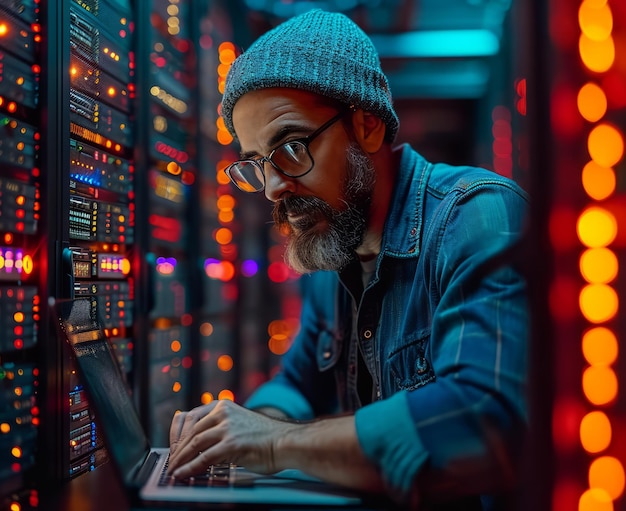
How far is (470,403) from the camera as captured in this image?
94cm

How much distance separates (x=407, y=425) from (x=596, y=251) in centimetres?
36

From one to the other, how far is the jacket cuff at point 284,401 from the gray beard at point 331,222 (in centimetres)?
35

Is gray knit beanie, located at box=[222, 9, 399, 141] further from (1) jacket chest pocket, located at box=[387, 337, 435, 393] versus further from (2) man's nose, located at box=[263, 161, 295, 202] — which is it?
(1) jacket chest pocket, located at box=[387, 337, 435, 393]

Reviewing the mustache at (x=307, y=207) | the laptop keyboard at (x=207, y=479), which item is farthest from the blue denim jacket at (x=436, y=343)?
the laptop keyboard at (x=207, y=479)

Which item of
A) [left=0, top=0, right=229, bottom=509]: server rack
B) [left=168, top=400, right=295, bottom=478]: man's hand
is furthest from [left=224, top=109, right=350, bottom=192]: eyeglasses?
[left=168, top=400, right=295, bottom=478]: man's hand

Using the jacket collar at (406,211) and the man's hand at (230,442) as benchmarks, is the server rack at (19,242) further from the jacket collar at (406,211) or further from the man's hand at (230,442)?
the jacket collar at (406,211)

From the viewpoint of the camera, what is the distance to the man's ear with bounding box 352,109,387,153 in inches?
57.5

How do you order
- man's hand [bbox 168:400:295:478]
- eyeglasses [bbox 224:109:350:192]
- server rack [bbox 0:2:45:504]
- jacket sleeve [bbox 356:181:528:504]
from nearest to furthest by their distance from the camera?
jacket sleeve [bbox 356:181:528:504] < man's hand [bbox 168:400:295:478] < server rack [bbox 0:2:45:504] < eyeglasses [bbox 224:109:350:192]

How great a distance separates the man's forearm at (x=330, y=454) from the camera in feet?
3.11

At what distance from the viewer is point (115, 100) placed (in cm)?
165

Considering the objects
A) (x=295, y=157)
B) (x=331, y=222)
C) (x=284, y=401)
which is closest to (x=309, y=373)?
(x=284, y=401)

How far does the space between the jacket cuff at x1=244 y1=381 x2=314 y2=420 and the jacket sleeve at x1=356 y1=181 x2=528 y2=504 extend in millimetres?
613

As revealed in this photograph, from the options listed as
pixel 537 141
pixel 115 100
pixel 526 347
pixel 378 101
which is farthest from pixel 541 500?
pixel 115 100

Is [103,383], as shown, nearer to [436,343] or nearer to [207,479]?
[207,479]
